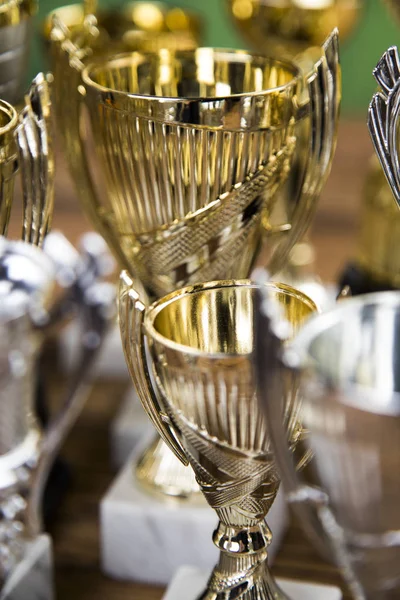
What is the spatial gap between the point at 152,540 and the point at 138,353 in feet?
0.56

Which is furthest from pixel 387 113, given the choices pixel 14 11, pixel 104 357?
pixel 104 357

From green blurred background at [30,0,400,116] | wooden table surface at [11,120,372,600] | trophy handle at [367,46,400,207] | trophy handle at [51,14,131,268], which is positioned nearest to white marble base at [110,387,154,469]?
wooden table surface at [11,120,372,600]

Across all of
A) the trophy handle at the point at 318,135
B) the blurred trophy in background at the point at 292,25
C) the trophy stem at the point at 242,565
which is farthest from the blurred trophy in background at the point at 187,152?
the blurred trophy in background at the point at 292,25

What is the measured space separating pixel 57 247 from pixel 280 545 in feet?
0.60

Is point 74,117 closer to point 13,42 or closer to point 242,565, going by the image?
point 13,42

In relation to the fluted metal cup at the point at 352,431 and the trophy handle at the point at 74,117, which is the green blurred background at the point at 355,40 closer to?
the trophy handle at the point at 74,117

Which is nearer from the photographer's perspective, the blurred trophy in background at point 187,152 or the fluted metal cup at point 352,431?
the fluted metal cup at point 352,431

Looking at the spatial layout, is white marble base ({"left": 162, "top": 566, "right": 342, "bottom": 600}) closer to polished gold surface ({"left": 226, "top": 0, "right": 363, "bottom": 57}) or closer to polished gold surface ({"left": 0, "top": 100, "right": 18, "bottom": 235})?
polished gold surface ({"left": 0, "top": 100, "right": 18, "bottom": 235})

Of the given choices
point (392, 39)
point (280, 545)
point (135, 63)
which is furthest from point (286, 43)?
point (392, 39)

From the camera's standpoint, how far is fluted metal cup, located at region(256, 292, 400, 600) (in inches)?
9.0

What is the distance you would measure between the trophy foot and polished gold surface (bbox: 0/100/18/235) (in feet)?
0.51

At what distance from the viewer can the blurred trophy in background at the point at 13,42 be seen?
0.39 metres

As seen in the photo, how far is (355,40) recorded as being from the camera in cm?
127

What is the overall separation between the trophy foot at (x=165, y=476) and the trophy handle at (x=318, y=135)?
109mm
